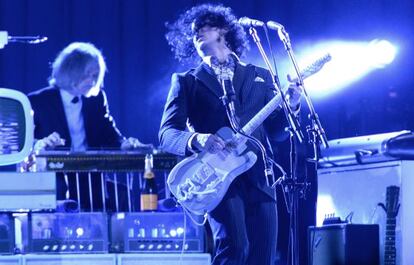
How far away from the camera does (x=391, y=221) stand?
16.7 ft

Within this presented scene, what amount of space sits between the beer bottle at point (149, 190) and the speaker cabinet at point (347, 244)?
38.5 inches

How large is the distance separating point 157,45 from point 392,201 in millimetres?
1885

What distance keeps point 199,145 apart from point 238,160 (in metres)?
0.18

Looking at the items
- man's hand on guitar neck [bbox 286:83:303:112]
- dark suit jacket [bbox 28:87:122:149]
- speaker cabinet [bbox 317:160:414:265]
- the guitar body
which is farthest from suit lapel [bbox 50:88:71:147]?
man's hand on guitar neck [bbox 286:83:303:112]

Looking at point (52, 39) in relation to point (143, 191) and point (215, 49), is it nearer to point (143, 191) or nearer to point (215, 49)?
point (143, 191)

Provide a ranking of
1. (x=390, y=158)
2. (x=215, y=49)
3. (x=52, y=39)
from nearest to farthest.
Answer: (x=215, y=49) → (x=390, y=158) → (x=52, y=39)

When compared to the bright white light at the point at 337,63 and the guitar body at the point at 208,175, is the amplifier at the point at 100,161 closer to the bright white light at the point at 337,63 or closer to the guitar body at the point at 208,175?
the guitar body at the point at 208,175

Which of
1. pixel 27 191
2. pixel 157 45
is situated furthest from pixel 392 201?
pixel 27 191

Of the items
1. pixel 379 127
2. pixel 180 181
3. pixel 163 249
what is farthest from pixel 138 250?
pixel 379 127

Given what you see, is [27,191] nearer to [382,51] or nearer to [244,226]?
[244,226]

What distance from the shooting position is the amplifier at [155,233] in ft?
15.3

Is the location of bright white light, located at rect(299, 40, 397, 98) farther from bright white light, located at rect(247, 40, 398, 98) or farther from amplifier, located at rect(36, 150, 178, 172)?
amplifier, located at rect(36, 150, 178, 172)

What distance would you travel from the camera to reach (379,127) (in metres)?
6.23

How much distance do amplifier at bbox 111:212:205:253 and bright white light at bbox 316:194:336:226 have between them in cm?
141
